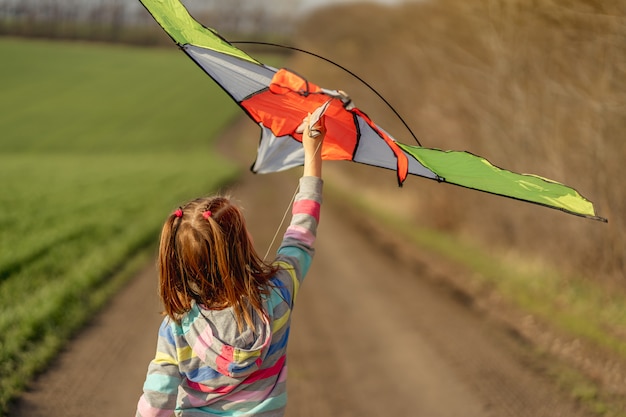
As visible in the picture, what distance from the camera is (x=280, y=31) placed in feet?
250

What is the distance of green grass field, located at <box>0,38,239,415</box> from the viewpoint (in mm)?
7594

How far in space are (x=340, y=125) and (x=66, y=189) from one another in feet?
60.1

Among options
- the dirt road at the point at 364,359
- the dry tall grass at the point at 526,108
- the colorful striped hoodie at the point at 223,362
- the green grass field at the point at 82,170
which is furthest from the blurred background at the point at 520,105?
the green grass field at the point at 82,170

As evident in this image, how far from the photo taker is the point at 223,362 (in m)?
2.31

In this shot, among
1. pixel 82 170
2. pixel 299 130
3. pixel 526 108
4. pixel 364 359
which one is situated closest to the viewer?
pixel 299 130

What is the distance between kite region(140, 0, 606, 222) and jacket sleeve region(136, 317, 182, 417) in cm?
104

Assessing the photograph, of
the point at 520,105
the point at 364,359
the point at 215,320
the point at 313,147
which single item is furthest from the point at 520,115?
the point at 215,320

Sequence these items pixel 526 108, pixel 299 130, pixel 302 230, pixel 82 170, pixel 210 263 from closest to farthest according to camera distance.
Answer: pixel 210 263
pixel 302 230
pixel 299 130
pixel 526 108
pixel 82 170

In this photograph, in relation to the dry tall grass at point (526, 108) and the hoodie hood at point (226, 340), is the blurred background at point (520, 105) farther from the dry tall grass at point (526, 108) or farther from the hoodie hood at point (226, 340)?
the hoodie hood at point (226, 340)

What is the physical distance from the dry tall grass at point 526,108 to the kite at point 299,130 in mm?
5796

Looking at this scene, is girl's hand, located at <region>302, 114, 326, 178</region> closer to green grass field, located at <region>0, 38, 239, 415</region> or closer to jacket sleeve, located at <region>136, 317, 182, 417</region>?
jacket sleeve, located at <region>136, 317, 182, 417</region>

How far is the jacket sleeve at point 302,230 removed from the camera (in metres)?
2.51

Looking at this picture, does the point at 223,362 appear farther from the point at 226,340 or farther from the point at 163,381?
the point at 163,381

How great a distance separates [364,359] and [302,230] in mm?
4306
